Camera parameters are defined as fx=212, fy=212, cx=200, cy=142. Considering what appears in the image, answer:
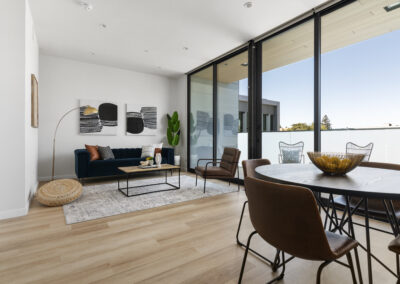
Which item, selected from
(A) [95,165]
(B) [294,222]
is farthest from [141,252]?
(A) [95,165]

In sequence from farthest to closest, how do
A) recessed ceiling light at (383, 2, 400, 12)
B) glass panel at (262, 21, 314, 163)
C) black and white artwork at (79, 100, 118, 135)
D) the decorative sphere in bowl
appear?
black and white artwork at (79, 100, 118, 135) < glass panel at (262, 21, 314, 163) < recessed ceiling light at (383, 2, 400, 12) < the decorative sphere in bowl

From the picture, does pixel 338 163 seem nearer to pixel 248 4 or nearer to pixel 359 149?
pixel 359 149

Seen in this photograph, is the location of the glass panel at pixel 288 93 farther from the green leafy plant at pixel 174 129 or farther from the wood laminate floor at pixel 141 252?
the green leafy plant at pixel 174 129

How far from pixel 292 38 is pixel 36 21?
13.7 feet

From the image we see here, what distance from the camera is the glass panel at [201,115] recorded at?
5.44m

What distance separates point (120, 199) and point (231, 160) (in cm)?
205

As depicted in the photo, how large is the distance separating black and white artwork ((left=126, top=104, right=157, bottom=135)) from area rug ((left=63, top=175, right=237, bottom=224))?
186cm

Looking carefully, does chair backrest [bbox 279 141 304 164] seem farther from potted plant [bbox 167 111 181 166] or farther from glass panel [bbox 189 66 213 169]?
potted plant [bbox 167 111 181 166]

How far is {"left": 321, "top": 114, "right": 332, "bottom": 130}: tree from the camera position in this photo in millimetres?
3066

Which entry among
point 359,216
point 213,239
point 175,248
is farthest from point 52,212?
point 359,216

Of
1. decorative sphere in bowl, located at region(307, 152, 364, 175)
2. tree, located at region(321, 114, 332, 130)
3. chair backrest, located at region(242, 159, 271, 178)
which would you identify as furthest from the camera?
tree, located at region(321, 114, 332, 130)

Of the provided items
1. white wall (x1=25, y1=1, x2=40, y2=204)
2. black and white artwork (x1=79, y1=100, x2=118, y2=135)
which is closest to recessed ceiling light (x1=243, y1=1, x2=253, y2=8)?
white wall (x1=25, y1=1, x2=40, y2=204)

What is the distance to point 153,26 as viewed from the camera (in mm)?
3555

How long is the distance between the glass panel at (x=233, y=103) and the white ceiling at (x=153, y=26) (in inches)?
15.9
